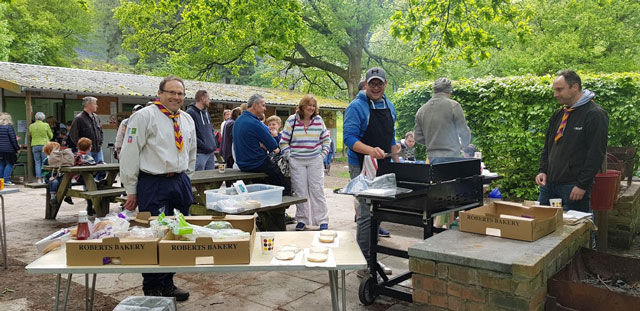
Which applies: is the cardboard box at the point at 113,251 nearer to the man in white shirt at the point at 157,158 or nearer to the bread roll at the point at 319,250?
the bread roll at the point at 319,250

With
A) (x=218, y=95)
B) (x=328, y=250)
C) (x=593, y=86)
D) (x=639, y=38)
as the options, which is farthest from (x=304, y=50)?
(x=328, y=250)

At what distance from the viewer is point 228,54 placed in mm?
22797

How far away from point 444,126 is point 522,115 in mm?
4036

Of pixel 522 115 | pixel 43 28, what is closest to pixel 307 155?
pixel 522 115

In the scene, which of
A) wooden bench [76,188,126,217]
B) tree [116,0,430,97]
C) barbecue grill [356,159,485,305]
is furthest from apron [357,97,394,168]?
tree [116,0,430,97]

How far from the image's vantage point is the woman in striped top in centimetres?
621

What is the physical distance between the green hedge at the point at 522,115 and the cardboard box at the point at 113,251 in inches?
296

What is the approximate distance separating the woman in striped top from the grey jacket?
147 cm

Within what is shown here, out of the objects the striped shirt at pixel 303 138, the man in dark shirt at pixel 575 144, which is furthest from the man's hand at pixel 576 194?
the striped shirt at pixel 303 138

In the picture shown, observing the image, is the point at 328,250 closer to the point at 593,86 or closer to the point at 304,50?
the point at 593,86

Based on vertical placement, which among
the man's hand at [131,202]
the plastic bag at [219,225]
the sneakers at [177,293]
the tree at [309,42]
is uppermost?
the tree at [309,42]

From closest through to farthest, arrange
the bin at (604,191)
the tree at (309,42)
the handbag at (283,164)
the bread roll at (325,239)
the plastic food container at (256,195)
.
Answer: the bread roll at (325,239), the bin at (604,191), the plastic food container at (256,195), the handbag at (283,164), the tree at (309,42)

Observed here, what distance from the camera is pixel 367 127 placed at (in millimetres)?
4621

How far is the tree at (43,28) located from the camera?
26625mm
